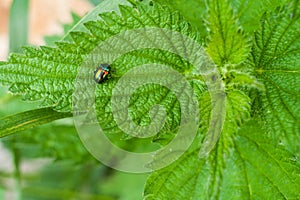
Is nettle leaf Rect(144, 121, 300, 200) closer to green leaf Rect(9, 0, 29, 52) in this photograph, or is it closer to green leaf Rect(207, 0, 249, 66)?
→ green leaf Rect(207, 0, 249, 66)

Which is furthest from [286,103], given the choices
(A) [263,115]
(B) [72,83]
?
(B) [72,83]

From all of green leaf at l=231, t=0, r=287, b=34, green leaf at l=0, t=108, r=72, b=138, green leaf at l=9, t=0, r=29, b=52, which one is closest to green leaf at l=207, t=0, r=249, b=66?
Answer: green leaf at l=231, t=0, r=287, b=34

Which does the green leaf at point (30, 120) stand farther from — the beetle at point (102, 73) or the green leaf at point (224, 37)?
the green leaf at point (224, 37)

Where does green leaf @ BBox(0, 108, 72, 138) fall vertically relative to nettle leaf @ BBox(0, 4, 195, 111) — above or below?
below

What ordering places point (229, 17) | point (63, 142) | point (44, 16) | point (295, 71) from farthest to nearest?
point (44, 16)
point (63, 142)
point (295, 71)
point (229, 17)

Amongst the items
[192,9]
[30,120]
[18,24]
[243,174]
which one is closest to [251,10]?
[192,9]

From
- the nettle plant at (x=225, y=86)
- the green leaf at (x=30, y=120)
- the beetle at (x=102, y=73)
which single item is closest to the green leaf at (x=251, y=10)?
the nettle plant at (x=225, y=86)

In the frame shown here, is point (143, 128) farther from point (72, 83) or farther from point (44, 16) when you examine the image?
point (44, 16)

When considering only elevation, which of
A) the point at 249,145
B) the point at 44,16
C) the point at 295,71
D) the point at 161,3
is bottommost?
the point at 249,145
